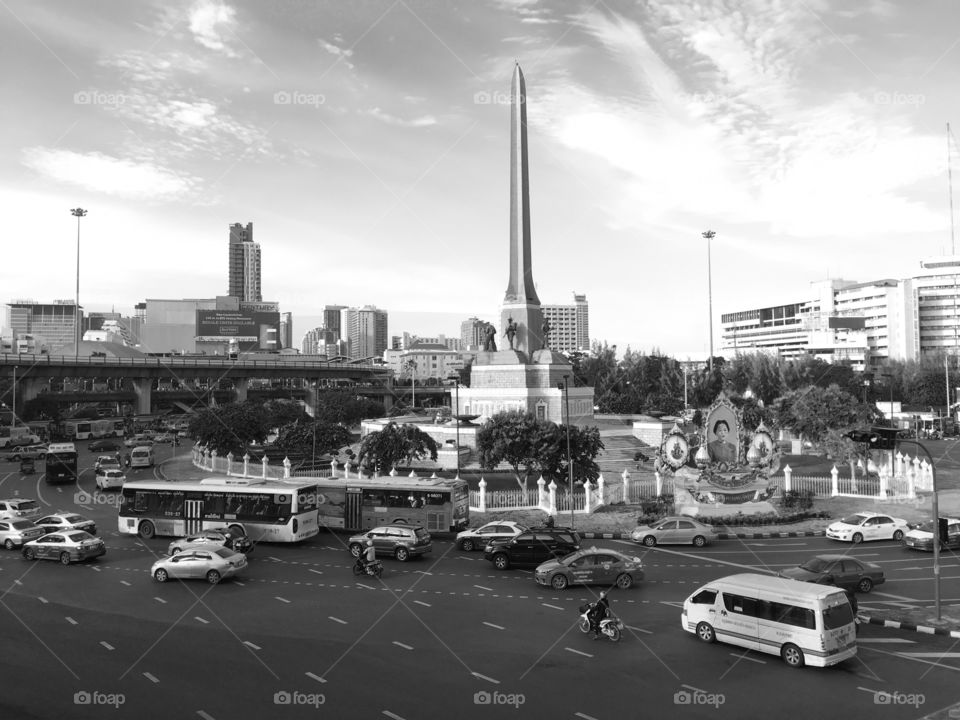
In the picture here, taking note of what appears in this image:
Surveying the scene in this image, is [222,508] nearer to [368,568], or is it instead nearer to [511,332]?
[368,568]

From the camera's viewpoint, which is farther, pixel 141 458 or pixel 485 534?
pixel 141 458

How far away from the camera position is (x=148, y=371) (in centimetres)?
8306

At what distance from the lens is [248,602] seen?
17438 millimetres

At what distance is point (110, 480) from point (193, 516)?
15.4m

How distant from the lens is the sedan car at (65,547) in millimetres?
21297

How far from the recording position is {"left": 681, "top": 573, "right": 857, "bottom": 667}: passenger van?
13.1 m

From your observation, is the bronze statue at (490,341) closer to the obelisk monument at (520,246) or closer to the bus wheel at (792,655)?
the obelisk monument at (520,246)

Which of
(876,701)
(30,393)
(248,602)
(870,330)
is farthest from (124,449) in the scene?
(870,330)

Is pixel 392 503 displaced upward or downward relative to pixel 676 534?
upward

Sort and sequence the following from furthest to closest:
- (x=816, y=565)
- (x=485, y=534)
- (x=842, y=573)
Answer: (x=485, y=534) < (x=816, y=565) < (x=842, y=573)

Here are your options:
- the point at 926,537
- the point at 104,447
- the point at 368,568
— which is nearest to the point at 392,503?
the point at 368,568

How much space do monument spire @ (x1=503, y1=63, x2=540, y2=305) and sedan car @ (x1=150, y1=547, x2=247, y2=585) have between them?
138 ft

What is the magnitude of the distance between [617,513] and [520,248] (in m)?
32.1

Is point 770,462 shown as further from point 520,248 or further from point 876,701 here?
point 520,248
